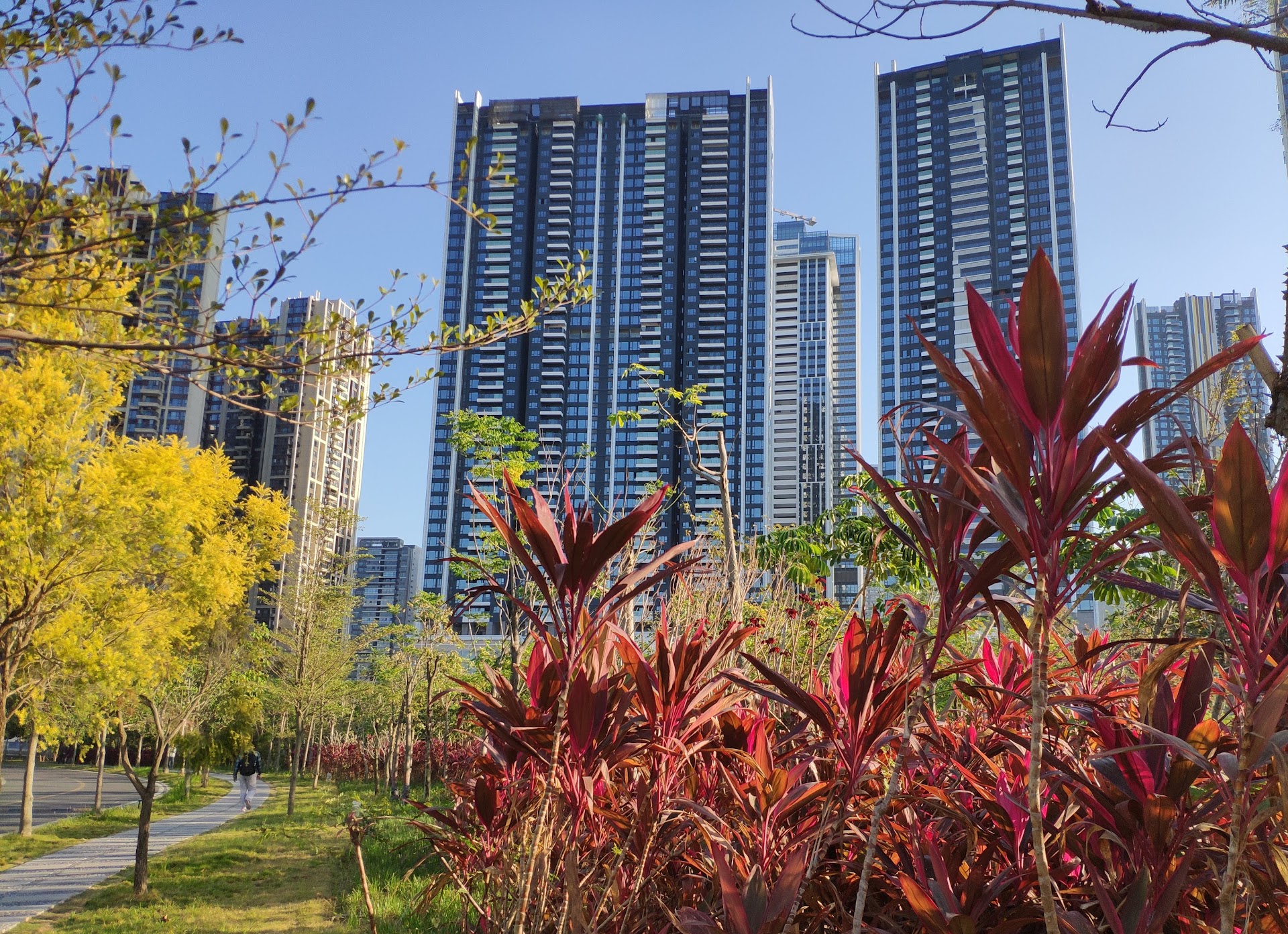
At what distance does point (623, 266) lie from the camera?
47.4 metres

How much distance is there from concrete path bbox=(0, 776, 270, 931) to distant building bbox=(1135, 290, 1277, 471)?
7474mm

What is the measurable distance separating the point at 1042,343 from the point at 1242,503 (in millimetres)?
305

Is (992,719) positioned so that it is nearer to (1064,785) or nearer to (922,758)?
(922,758)

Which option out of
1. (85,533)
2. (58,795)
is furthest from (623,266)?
(85,533)

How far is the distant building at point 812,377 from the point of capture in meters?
61.2

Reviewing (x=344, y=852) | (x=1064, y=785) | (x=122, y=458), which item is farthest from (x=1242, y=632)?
(x=122, y=458)

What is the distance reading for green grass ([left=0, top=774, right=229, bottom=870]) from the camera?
28.5ft

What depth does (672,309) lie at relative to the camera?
153 feet

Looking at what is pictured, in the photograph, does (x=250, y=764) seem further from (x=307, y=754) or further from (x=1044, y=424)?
(x=1044, y=424)

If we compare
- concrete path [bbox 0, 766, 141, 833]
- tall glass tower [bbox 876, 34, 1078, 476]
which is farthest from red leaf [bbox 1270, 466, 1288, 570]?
tall glass tower [bbox 876, 34, 1078, 476]

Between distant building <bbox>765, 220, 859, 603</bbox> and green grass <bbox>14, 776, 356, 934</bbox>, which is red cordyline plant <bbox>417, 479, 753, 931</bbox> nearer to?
green grass <bbox>14, 776, 356, 934</bbox>

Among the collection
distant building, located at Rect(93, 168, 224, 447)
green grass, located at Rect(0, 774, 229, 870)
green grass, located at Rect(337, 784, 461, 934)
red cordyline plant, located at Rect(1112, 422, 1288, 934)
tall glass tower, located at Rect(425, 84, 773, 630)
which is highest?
tall glass tower, located at Rect(425, 84, 773, 630)

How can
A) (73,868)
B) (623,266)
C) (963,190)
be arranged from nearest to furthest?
(73,868) → (963,190) → (623,266)

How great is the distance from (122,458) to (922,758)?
30.0 ft
